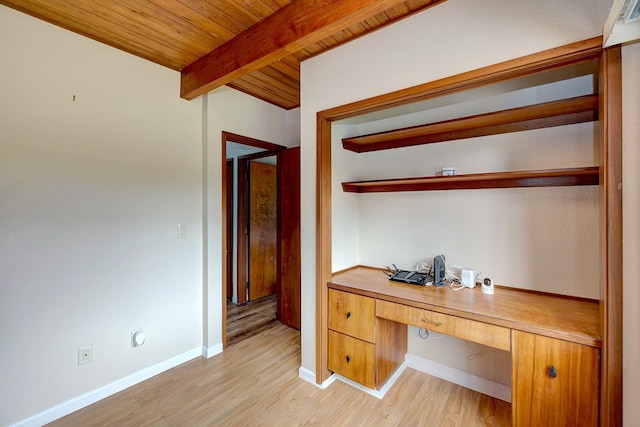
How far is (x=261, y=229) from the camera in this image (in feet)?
13.4

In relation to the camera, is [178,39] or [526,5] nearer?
[526,5]

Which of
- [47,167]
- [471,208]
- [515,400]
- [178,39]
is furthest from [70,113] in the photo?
[515,400]

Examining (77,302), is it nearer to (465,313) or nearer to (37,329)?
(37,329)

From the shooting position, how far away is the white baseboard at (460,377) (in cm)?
192

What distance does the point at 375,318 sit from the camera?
1870mm

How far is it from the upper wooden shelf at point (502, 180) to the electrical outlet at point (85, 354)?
219 cm

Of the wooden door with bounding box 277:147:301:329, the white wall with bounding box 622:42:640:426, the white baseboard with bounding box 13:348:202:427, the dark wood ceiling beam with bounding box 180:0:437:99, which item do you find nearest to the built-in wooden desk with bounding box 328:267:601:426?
the white wall with bounding box 622:42:640:426

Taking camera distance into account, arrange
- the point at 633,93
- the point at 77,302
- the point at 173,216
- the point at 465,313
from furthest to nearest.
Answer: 1. the point at 173,216
2. the point at 77,302
3. the point at 465,313
4. the point at 633,93

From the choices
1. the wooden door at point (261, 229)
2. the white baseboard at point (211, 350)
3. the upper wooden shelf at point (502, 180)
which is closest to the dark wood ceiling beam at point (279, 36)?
the upper wooden shelf at point (502, 180)

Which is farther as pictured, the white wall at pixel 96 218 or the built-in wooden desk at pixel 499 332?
the white wall at pixel 96 218

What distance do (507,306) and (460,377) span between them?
889 mm

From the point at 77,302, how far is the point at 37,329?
0.73 ft

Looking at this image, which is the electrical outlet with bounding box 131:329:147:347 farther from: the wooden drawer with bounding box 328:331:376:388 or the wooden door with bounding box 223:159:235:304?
the wooden door with bounding box 223:159:235:304

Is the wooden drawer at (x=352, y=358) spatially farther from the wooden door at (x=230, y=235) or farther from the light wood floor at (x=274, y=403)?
the wooden door at (x=230, y=235)
